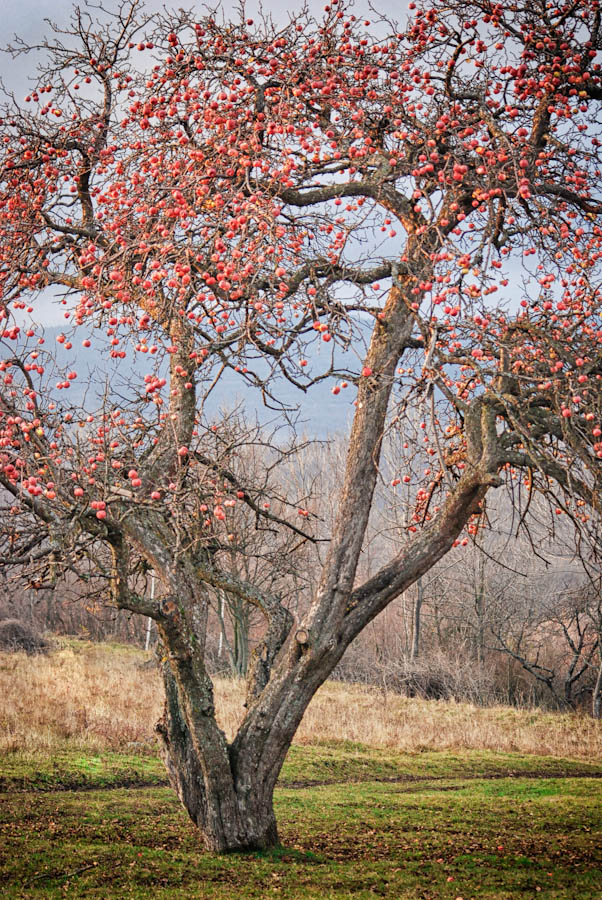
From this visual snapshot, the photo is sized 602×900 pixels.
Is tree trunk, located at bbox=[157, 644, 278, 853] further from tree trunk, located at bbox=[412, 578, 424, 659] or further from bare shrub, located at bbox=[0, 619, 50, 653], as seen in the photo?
tree trunk, located at bbox=[412, 578, 424, 659]

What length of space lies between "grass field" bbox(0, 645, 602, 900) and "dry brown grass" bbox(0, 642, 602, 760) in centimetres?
9

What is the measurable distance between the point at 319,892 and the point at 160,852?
1.65 meters

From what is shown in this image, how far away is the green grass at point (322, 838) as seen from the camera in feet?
16.5

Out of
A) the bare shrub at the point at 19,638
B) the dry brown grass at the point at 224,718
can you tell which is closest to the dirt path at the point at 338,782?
the dry brown grass at the point at 224,718

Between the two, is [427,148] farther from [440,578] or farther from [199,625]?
[440,578]

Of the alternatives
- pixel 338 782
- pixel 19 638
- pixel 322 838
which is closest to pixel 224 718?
pixel 338 782

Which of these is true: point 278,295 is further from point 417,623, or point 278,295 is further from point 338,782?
point 417,623

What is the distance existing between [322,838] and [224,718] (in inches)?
277

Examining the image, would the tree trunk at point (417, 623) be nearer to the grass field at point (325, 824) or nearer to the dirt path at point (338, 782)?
the grass field at point (325, 824)

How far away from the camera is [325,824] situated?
7.60m

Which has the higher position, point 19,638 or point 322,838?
point 19,638

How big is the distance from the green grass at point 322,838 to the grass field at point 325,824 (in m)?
0.02

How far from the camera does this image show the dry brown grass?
11.8 meters

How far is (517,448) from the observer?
6156 mm
